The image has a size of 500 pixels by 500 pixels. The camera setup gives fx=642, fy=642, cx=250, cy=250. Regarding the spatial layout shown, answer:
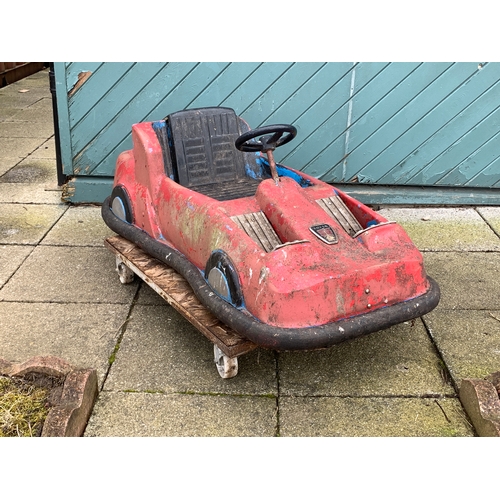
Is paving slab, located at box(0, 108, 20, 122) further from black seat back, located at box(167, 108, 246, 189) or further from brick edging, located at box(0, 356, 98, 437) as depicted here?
brick edging, located at box(0, 356, 98, 437)

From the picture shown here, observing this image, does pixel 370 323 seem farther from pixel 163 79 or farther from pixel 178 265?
pixel 163 79

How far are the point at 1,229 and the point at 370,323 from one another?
301 cm

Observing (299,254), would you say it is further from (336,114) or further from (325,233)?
(336,114)

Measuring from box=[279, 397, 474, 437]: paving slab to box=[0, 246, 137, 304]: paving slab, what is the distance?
136 centimetres

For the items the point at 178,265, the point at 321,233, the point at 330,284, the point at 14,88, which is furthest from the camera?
the point at 14,88

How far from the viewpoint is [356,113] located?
489cm

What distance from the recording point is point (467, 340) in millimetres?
3418

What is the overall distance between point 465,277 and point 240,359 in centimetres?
170

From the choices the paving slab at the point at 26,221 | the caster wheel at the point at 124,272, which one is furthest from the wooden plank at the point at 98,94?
the caster wheel at the point at 124,272

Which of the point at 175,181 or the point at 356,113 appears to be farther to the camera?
the point at 356,113

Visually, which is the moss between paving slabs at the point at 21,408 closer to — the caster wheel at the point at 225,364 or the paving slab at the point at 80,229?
the caster wheel at the point at 225,364

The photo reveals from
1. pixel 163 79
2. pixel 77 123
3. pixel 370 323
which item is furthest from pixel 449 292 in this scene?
pixel 77 123

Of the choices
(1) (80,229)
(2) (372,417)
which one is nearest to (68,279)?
(1) (80,229)

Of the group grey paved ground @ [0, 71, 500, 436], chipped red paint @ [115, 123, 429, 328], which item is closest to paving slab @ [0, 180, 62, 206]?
grey paved ground @ [0, 71, 500, 436]
